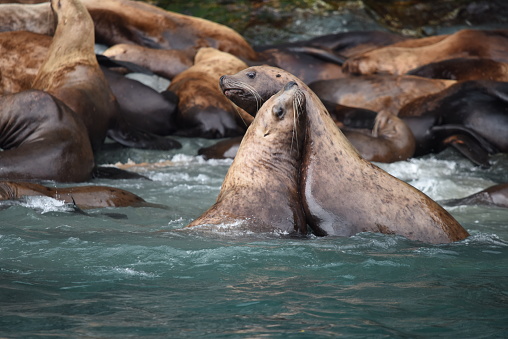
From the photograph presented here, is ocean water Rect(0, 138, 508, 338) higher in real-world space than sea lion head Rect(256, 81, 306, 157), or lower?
lower

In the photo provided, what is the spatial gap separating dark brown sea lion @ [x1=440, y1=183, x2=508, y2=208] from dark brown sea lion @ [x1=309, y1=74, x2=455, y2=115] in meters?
4.79

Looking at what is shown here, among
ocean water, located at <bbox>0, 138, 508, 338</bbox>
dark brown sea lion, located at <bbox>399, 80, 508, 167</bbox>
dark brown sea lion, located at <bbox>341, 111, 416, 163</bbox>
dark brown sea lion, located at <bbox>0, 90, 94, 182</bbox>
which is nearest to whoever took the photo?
ocean water, located at <bbox>0, 138, 508, 338</bbox>

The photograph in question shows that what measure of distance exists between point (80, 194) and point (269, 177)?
174cm

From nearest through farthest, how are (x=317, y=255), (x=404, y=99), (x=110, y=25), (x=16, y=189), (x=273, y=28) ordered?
(x=317, y=255) → (x=16, y=189) → (x=404, y=99) → (x=110, y=25) → (x=273, y=28)

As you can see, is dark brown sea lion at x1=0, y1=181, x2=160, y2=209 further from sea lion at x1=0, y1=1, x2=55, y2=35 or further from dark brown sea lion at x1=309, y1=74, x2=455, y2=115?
sea lion at x1=0, y1=1, x2=55, y2=35

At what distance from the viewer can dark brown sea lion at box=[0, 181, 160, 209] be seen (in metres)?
6.30

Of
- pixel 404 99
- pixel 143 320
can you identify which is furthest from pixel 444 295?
pixel 404 99

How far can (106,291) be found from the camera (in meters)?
3.80

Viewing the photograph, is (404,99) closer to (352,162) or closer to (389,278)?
(352,162)

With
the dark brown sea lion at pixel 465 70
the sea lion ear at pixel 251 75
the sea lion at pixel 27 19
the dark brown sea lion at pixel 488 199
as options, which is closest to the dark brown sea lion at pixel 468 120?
the dark brown sea lion at pixel 465 70

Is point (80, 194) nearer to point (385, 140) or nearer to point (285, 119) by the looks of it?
point (285, 119)

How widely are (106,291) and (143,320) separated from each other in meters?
0.51

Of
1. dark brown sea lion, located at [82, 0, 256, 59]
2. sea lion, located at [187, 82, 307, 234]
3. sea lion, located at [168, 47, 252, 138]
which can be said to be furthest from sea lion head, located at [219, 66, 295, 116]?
dark brown sea lion, located at [82, 0, 256, 59]

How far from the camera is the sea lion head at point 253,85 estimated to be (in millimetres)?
6699
